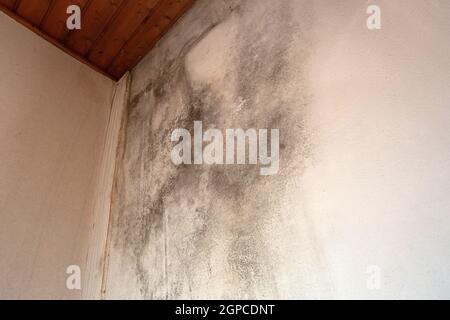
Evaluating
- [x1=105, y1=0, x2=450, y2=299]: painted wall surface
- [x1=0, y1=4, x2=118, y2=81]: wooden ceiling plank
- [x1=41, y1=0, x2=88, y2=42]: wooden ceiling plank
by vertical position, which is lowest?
[x1=105, y1=0, x2=450, y2=299]: painted wall surface

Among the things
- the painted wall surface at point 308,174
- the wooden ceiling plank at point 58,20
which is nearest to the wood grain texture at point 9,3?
the wooden ceiling plank at point 58,20

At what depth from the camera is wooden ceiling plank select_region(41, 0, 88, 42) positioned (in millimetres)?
2736

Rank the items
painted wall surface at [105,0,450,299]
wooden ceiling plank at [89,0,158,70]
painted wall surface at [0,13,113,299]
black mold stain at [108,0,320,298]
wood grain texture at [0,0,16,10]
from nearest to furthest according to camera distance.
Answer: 1. painted wall surface at [105,0,450,299]
2. black mold stain at [108,0,320,298]
3. painted wall surface at [0,13,113,299]
4. wood grain texture at [0,0,16,10]
5. wooden ceiling plank at [89,0,158,70]

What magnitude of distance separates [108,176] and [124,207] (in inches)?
13.6

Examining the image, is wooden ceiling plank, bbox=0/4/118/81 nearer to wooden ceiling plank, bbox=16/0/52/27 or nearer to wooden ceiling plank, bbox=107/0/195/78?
wooden ceiling plank, bbox=16/0/52/27

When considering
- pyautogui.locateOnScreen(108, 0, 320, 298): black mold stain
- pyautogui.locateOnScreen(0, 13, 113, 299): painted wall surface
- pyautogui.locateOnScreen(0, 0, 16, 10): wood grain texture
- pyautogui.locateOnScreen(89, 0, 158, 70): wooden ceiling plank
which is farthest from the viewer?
pyautogui.locateOnScreen(89, 0, 158, 70): wooden ceiling plank

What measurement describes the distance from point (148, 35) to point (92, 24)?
0.42 m

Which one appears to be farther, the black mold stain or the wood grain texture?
the wood grain texture

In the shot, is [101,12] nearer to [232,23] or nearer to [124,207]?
[232,23]

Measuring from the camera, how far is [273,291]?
1.45 m

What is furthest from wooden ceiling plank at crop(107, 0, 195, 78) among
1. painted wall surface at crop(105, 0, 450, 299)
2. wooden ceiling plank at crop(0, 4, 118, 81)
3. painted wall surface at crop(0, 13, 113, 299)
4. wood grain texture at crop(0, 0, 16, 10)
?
wood grain texture at crop(0, 0, 16, 10)

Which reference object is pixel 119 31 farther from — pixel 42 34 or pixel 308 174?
pixel 308 174

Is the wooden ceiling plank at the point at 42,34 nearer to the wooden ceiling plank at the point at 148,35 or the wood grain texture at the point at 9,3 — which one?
the wood grain texture at the point at 9,3

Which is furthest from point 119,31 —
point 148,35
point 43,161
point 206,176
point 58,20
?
point 206,176
